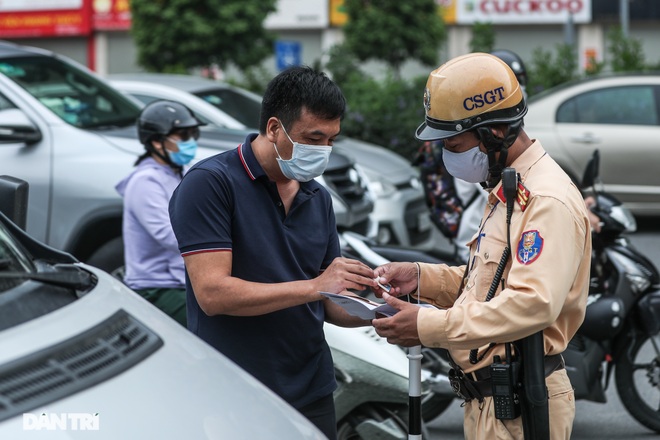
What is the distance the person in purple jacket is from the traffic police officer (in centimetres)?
221

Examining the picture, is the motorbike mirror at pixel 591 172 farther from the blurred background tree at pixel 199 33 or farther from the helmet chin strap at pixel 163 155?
the blurred background tree at pixel 199 33

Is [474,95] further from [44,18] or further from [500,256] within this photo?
[44,18]

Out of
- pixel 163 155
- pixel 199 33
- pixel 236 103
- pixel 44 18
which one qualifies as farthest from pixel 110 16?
pixel 163 155

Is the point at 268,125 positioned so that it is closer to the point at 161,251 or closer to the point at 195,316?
the point at 195,316

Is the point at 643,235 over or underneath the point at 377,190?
underneath

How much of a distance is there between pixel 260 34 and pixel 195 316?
17380 mm

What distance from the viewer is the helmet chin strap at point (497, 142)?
9.73 feet

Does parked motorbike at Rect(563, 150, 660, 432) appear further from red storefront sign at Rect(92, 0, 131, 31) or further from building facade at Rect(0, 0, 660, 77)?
red storefront sign at Rect(92, 0, 131, 31)

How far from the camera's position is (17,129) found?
6934 mm

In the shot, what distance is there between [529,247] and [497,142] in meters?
0.36

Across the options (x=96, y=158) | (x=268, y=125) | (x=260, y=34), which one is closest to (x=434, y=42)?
(x=260, y=34)

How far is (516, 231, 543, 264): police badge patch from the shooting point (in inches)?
108

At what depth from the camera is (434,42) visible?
22516 mm

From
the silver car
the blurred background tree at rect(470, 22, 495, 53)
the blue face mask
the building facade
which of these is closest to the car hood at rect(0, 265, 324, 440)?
the blue face mask
